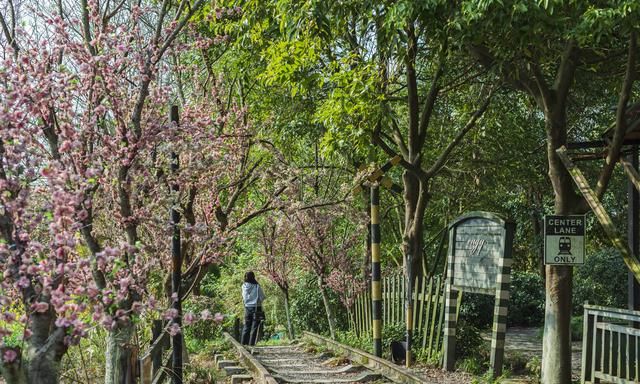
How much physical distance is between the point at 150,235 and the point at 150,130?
562 centimetres

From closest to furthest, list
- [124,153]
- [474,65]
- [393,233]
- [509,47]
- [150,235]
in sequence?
[124,153]
[509,47]
[150,235]
[474,65]
[393,233]

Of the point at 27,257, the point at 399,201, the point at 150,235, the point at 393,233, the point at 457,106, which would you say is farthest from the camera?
the point at 393,233

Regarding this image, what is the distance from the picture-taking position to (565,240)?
37.6ft

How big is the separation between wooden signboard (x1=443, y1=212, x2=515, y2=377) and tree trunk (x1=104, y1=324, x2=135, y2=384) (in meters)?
6.48

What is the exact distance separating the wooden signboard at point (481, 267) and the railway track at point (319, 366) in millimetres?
1456

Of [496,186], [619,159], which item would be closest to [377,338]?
[619,159]

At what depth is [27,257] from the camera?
4797 millimetres

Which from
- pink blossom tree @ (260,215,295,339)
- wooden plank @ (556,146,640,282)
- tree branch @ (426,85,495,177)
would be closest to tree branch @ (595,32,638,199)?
wooden plank @ (556,146,640,282)

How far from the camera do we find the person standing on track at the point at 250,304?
19.6 metres

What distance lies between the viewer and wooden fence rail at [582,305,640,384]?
35.1 feet

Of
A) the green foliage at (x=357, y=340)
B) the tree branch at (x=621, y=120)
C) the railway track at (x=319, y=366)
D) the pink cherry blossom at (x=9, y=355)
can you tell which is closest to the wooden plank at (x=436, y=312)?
the railway track at (x=319, y=366)

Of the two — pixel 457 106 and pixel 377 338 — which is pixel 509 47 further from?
pixel 457 106

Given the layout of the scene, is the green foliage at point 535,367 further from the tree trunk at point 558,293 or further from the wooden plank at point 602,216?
the wooden plank at point 602,216

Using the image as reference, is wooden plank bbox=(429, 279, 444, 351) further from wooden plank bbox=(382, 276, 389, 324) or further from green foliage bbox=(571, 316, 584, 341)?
green foliage bbox=(571, 316, 584, 341)
